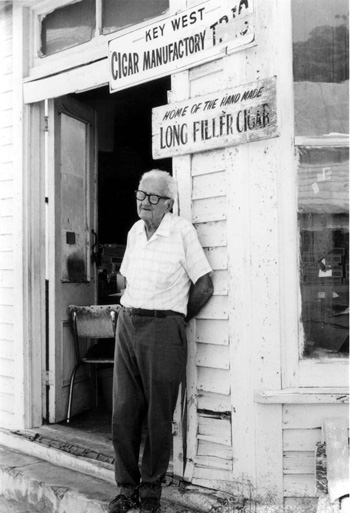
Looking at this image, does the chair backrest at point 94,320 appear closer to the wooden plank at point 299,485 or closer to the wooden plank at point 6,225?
the wooden plank at point 6,225

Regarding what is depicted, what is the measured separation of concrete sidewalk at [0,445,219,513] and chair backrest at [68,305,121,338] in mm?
1065

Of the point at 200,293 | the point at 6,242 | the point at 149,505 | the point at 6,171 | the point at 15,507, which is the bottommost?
the point at 15,507

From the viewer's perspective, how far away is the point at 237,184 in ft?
10.8

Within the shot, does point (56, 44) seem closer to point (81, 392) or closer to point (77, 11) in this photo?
point (77, 11)

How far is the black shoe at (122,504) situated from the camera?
3.21 metres

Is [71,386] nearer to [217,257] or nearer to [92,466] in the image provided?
[92,466]

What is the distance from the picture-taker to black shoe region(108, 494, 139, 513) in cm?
321

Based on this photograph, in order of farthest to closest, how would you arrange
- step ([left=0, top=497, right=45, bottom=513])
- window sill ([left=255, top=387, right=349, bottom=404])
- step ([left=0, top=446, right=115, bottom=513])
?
step ([left=0, top=497, right=45, bottom=513]) < step ([left=0, top=446, right=115, bottom=513]) < window sill ([left=255, top=387, right=349, bottom=404])

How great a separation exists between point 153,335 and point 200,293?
0.39 meters

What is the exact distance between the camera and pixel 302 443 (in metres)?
3.16

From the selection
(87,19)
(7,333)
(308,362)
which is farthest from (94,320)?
(87,19)

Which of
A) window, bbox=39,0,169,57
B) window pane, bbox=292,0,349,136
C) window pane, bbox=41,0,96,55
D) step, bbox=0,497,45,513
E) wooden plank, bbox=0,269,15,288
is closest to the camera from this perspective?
window pane, bbox=292,0,349,136

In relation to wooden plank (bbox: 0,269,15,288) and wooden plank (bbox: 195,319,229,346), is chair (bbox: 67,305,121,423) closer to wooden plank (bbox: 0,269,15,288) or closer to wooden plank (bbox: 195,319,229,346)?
wooden plank (bbox: 0,269,15,288)

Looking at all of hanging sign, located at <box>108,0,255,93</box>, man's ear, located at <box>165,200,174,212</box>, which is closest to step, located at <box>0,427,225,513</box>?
man's ear, located at <box>165,200,174,212</box>
